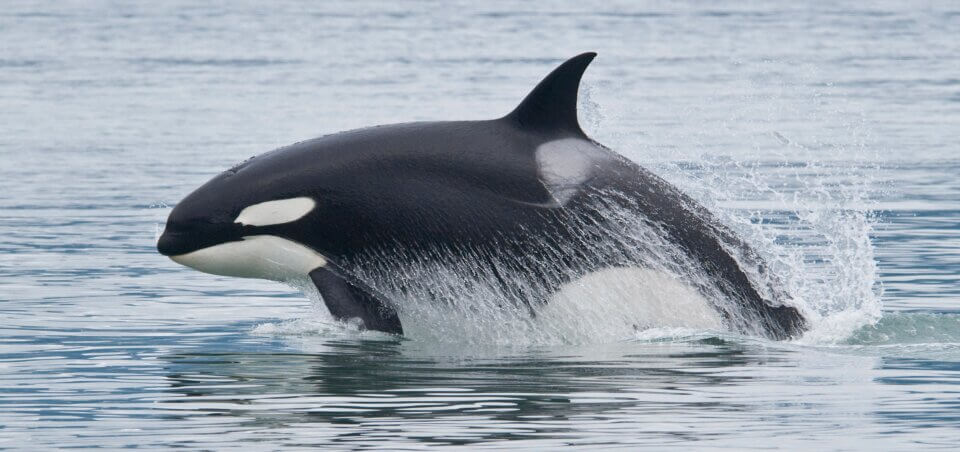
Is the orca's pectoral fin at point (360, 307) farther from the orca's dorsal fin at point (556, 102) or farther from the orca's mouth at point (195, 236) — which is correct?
the orca's dorsal fin at point (556, 102)

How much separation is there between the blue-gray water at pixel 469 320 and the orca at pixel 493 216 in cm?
37

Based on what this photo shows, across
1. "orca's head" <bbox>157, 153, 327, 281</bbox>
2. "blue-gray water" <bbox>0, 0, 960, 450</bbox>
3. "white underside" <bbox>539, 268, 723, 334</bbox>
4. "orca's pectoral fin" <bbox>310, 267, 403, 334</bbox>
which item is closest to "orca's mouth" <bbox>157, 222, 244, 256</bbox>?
"orca's head" <bbox>157, 153, 327, 281</bbox>

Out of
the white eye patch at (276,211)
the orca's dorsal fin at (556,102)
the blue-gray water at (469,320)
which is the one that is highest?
the orca's dorsal fin at (556,102)

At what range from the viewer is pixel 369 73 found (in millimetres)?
43531

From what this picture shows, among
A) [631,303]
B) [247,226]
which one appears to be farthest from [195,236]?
[631,303]

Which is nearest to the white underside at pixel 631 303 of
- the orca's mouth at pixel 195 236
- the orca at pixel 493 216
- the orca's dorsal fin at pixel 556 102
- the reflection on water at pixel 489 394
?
the orca at pixel 493 216

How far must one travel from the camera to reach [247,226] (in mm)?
12773

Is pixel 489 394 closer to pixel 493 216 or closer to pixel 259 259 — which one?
pixel 493 216

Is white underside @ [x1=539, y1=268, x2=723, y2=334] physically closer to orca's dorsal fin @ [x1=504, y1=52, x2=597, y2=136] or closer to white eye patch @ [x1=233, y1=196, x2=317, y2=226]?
orca's dorsal fin @ [x1=504, y1=52, x2=597, y2=136]

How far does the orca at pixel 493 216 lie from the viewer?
1234 cm

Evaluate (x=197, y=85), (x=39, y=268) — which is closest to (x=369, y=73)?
(x=197, y=85)

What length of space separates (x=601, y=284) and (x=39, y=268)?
5.91 m

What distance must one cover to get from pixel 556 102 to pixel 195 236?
2595 millimetres

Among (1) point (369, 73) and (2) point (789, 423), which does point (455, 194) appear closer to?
(2) point (789, 423)
